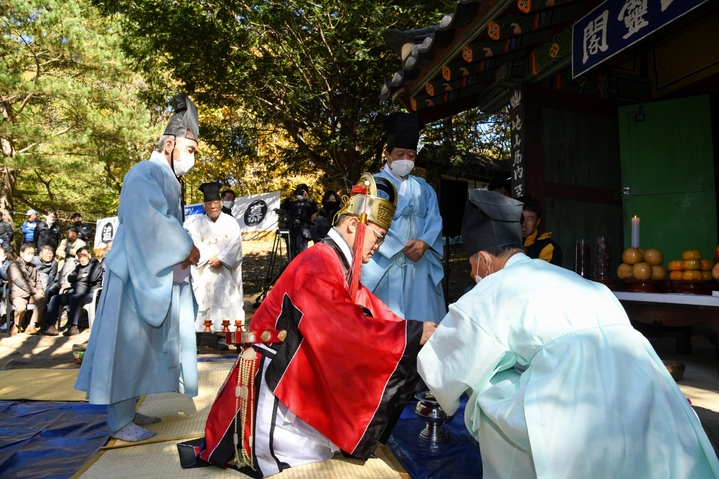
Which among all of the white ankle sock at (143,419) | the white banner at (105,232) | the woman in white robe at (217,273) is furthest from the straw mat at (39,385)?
the white banner at (105,232)

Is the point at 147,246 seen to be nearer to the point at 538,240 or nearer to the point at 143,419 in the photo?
the point at 143,419

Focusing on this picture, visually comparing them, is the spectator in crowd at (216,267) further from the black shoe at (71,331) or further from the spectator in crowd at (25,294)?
the spectator in crowd at (25,294)

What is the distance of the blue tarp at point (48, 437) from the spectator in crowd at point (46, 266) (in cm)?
547

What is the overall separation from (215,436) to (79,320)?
649cm

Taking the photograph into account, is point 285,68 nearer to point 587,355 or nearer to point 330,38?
point 330,38

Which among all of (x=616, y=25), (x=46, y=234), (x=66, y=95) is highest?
(x=66, y=95)

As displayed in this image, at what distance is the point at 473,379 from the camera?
1.70m

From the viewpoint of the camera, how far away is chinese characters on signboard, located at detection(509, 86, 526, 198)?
5.91 metres

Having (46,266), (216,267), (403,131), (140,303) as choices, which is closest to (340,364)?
(140,303)

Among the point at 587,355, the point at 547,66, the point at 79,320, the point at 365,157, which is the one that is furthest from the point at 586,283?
the point at 365,157

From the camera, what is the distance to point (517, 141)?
602cm

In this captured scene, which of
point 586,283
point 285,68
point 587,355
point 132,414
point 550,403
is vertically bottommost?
point 132,414

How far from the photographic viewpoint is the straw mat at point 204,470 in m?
2.53

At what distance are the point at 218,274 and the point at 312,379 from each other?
179 inches
